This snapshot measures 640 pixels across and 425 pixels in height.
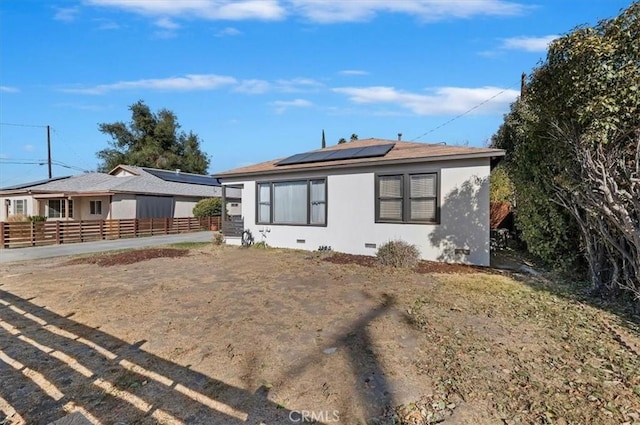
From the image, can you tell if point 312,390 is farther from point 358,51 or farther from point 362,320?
point 358,51

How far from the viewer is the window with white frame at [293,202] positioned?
36.4 ft

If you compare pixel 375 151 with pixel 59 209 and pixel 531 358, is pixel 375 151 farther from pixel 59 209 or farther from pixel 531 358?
pixel 59 209

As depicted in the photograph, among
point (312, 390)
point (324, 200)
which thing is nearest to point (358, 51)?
point (324, 200)

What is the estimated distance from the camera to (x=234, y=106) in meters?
18.9

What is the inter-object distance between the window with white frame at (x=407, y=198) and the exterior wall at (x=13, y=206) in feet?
74.8

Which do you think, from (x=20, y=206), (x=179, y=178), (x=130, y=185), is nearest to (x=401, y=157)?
(x=130, y=185)

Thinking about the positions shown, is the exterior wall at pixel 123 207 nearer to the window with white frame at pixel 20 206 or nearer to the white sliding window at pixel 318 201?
the window with white frame at pixel 20 206

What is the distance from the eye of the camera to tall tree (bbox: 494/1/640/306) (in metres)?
4.71

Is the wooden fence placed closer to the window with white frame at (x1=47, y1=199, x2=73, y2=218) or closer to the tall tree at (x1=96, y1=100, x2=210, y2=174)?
the window with white frame at (x1=47, y1=199, x2=73, y2=218)

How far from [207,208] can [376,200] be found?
Result: 16.2 m

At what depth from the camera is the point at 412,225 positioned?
9383mm

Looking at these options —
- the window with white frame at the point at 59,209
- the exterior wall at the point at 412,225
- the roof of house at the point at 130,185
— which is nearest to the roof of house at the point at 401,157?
the exterior wall at the point at 412,225

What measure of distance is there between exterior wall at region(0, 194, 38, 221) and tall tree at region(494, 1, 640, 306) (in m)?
26.8

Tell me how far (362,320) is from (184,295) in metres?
3.31
